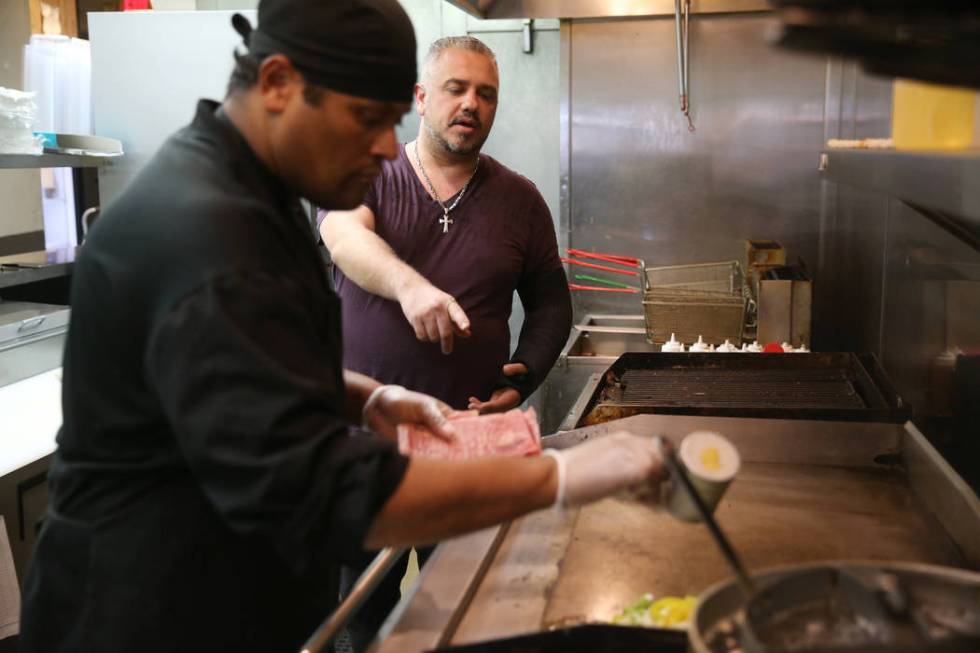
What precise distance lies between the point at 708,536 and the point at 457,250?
3.98ft

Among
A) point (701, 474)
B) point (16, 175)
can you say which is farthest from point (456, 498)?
point (16, 175)

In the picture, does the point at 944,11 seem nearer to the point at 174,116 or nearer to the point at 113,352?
the point at 113,352

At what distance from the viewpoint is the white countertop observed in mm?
2746

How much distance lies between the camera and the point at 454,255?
9.14ft

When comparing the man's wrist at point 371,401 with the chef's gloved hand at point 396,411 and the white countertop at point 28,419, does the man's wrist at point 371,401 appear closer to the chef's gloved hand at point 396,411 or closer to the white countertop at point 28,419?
the chef's gloved hand at point 396,411

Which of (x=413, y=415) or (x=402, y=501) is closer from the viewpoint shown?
(x=402, y=501)

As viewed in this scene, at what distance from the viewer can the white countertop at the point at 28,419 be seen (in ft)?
9.01

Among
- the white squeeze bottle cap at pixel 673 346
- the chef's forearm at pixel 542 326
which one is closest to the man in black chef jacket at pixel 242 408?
the chef's forearm at pixel 542 326

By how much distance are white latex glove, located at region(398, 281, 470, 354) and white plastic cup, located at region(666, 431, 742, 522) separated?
3.00 feet

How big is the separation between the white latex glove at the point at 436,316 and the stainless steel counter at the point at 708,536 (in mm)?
330

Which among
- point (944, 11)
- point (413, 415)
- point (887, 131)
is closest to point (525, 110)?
point (887, 131)

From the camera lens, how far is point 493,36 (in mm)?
4676

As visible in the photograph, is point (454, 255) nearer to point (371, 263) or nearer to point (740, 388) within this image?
point (371, 263)

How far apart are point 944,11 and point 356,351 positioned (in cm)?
205
